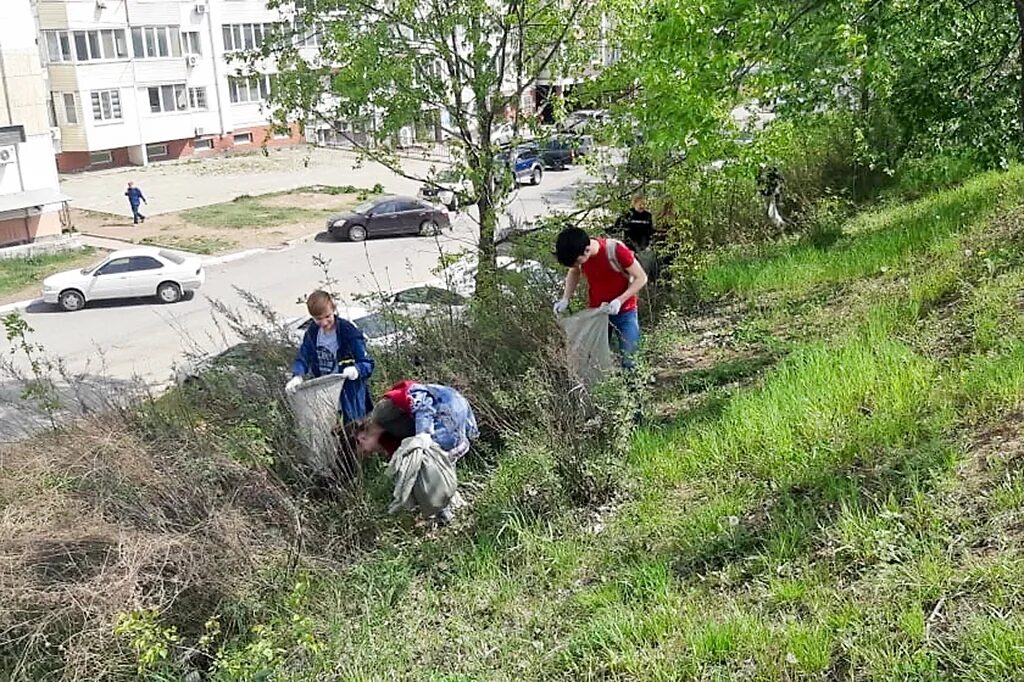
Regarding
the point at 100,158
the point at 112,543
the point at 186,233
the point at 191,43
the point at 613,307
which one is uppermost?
the point at 191,43

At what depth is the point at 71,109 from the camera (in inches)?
1500

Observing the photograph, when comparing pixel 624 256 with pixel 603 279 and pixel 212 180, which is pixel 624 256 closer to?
pixel 603 279

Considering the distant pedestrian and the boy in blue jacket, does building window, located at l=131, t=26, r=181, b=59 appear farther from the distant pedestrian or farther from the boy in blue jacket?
the boy in blue jacket

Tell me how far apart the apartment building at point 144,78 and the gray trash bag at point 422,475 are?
33402 millimetres

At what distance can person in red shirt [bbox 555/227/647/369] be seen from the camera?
6109mm

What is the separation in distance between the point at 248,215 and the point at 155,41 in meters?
14.1

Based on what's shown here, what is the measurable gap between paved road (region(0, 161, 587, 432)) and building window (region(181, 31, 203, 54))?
18.3 m

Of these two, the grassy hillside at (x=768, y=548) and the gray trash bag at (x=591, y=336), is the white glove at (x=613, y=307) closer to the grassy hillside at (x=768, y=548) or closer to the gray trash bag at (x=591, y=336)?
the gray trash bag at (x=591, y=336)

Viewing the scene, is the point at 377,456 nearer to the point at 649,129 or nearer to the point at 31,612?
the point at 31,612

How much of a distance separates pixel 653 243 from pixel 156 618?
607 centimetres

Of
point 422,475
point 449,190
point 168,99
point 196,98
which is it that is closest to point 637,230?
point 449,190

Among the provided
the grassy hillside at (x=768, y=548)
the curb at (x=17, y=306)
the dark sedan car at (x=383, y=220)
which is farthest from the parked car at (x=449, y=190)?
the dark sedan car at (x=383, y=220)

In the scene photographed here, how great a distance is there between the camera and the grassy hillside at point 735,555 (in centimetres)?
347

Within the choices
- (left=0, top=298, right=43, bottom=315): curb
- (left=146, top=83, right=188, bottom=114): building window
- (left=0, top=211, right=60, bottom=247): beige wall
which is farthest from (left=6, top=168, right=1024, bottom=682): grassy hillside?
(left=146, top=83, right=188, bottom=114): building window
